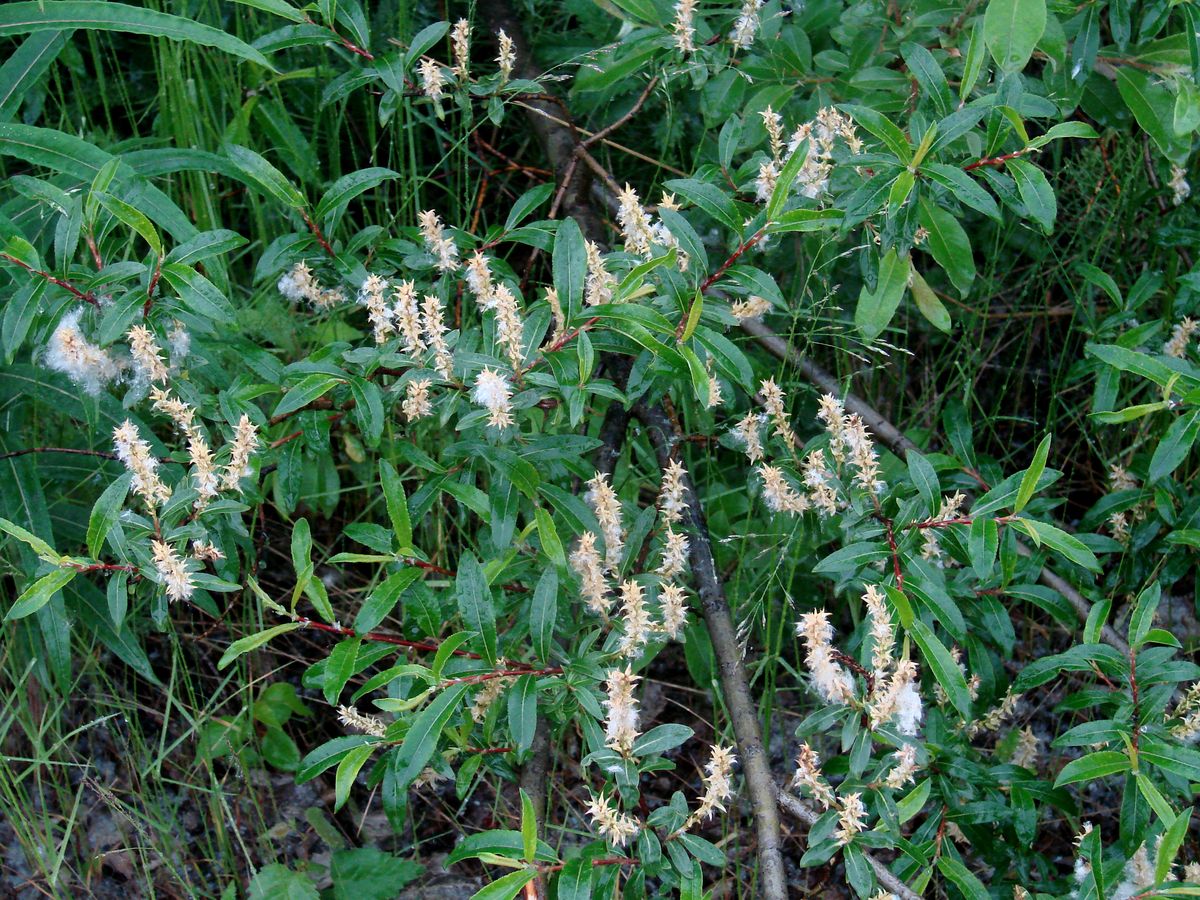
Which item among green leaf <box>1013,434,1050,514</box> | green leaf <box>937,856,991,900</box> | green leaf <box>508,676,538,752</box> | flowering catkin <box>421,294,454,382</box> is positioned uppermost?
flowering catkin <box>421,294,454,382</box>

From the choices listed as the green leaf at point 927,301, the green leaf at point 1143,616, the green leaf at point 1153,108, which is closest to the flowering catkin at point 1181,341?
the green leaf at point 1153,108

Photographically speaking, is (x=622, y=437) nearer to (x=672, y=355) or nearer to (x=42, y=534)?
(x=672, y=355)

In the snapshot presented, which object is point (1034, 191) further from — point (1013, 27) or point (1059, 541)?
point (1059, 541)

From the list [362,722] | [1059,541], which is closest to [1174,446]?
[1059,541]

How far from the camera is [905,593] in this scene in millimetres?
1534

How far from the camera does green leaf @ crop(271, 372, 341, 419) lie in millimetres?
1446

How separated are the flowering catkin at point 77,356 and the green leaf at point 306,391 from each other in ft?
0.89

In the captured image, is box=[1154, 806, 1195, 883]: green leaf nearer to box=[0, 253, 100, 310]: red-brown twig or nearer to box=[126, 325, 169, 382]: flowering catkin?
box=[126, 325, 169, 382]: flowering catkin

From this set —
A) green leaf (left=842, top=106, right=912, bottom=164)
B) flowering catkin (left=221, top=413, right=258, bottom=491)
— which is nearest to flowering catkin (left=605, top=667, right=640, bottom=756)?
flowering catkin (left=221, top=413, right=258, bottom=491)

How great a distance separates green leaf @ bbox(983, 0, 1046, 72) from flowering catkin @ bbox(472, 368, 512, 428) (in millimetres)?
721

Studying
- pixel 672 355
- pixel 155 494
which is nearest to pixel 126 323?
pixel 155 494

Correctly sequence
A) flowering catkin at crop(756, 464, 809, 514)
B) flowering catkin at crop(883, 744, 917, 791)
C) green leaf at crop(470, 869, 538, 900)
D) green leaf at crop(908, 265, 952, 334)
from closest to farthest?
1. green leaf at crop(470, 869, 538, 900)
2. flowering catkin at crop(883, 744, 917, 791)
3. flowering catkin at crop(756, 464, 809, 514)
4. green leaf at crop(908, 265, 952, 334)

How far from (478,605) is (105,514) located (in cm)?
48

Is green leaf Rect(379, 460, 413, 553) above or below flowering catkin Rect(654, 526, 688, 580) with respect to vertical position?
above
